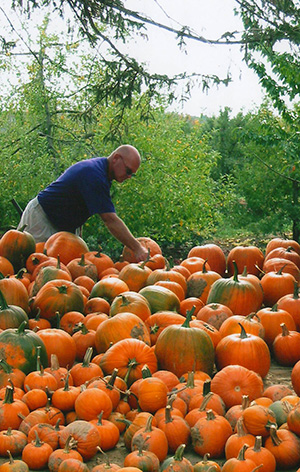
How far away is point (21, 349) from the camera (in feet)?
10.3

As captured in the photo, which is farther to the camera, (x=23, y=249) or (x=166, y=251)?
(x=166, y=251)

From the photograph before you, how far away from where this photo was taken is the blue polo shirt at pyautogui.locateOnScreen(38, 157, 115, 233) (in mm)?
5730

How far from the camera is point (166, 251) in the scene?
32.9 ft

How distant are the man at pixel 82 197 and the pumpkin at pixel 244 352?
2.20 m

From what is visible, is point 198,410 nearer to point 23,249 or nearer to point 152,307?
point 152,307

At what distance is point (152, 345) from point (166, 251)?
6429mm

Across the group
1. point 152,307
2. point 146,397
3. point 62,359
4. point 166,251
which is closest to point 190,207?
point 166,251

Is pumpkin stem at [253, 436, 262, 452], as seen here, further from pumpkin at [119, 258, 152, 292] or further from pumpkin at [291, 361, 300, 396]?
pumpkin at [119, 258, 152, 292]

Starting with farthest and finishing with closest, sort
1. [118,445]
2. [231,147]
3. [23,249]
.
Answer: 1. [231,147]
2. [23,249]
3. [118,445]

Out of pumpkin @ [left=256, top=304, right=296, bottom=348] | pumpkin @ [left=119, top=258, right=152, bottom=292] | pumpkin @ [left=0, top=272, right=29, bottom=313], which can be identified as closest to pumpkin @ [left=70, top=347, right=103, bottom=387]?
pumpkin @ [left=0, top=272, right=29, bottom=313]

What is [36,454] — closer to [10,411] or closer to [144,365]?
[10,411]

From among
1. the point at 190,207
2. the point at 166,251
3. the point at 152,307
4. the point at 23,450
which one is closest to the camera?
the point at 23,450

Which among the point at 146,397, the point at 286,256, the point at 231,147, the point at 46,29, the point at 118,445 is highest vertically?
the point at 46,29

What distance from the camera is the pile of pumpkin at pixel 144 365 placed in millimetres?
2463
